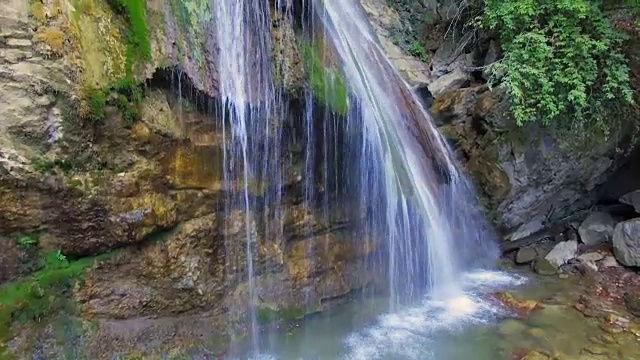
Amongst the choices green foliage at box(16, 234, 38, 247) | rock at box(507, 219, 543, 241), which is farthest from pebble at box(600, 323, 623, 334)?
green foliage at box(16, 234, 38, 247)

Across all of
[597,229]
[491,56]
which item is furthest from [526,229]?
[491,56]

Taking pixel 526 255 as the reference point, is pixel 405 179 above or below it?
above

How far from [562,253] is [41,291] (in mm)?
7769

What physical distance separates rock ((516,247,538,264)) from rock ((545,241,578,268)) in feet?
0.74

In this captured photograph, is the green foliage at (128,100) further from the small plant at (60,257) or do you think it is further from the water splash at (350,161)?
the small plant at (60,257)

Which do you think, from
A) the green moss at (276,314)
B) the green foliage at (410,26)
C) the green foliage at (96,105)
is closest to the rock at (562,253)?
the green foliage at (410,26)

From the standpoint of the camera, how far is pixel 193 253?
5.17 m

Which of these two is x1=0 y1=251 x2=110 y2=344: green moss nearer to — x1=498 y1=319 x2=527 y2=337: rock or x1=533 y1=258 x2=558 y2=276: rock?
x1=498 y1=319 x2=527 y2=337: rock

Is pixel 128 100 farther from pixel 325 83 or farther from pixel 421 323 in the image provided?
pixel 421 323

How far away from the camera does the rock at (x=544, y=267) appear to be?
7938 mm

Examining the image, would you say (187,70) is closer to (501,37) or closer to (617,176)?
(501,37)

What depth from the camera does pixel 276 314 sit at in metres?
5.83

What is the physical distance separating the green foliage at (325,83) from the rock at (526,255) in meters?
4.43

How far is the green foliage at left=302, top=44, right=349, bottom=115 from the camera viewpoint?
5.91 metres
